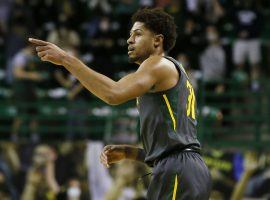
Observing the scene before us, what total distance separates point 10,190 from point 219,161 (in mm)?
3684

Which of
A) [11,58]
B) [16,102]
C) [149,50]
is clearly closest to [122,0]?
[11,58]

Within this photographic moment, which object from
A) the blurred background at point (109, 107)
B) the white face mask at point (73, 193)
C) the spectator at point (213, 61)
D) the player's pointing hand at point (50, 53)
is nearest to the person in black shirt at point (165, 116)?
the player's pointing hand at point (50, 53)

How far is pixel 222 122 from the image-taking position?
13203mm

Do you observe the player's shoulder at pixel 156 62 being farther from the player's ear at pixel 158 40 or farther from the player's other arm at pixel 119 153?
the player's other arm at pixel 119 153

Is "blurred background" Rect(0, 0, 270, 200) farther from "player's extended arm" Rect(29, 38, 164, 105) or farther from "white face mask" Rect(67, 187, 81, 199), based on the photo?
"player's extended arm" Rect(29, 38, 164, 105)

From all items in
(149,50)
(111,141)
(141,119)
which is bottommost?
→ (111,141)

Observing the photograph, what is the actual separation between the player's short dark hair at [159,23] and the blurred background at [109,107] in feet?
21.7

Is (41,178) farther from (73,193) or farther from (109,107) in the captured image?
(109,107)

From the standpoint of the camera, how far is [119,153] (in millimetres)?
5961

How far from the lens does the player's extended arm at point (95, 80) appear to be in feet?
15.8

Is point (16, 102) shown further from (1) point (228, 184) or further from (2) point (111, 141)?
(1) point (228, 184)

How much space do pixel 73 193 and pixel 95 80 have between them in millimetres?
7891

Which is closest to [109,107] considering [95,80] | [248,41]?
[248,41]

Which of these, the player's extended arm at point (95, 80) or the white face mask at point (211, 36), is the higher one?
the white face mask at point (211, 36)
